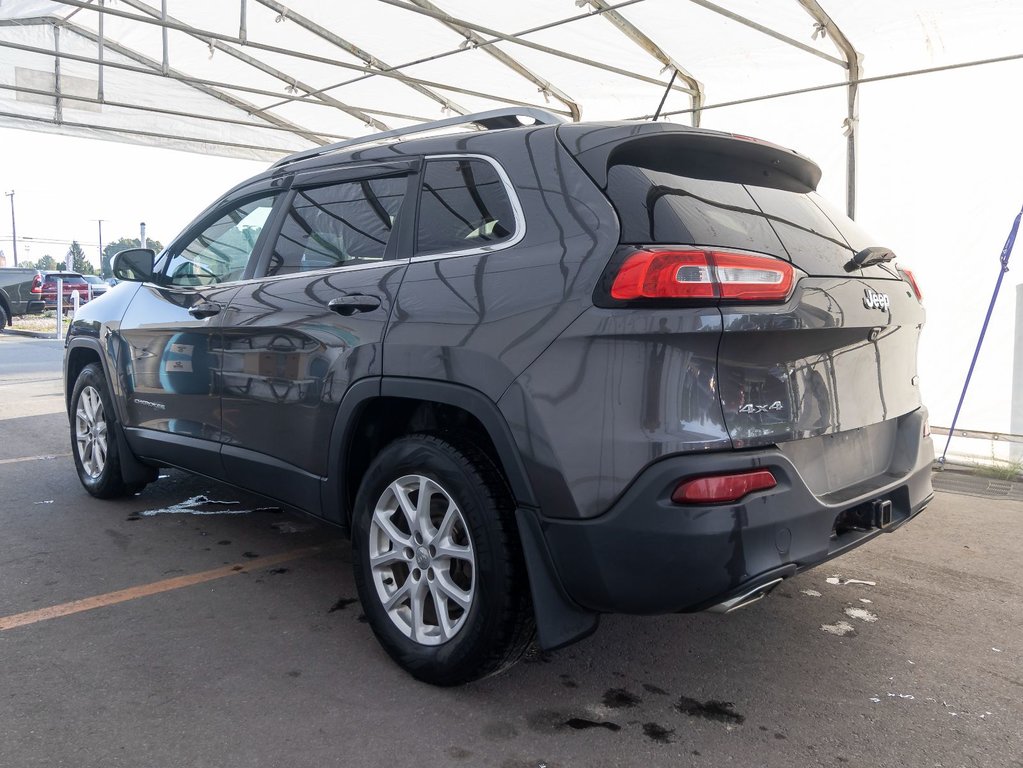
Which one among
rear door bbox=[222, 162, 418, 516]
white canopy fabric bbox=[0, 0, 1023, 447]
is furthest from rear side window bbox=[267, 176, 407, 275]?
white canopy fabric bbox=[0, 0, 1023, 447]

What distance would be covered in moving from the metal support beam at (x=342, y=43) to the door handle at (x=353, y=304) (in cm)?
784

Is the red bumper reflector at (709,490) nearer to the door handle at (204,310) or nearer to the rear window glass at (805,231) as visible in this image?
the rear window glass at (805,231)

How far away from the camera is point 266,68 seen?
36.5 ft

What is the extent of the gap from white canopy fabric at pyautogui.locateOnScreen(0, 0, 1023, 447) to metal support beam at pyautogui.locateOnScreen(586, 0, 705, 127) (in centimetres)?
3

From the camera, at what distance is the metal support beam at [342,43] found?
379 inches

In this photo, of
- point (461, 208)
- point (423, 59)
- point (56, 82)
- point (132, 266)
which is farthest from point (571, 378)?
point (56, 82)

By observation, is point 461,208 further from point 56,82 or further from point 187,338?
point 56,82

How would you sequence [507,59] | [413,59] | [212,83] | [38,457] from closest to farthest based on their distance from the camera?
[38,457] → [507,59] → [413,59] → [212,83]

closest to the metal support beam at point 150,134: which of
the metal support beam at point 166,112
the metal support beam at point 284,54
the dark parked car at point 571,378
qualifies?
the metal support beam at point 166,112

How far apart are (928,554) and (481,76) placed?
8269 millimetres

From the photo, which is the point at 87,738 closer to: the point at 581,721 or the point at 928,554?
the point at 581,721

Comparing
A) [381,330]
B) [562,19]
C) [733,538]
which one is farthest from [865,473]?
[562,19]

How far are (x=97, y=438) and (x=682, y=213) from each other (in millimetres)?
3841

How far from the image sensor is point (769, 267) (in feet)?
7.69
